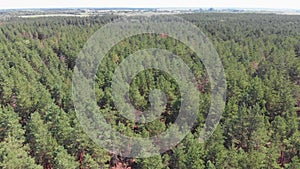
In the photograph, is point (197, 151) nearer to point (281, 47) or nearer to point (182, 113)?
point (182, 113)

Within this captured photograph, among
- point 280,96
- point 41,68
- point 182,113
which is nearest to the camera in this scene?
point 182,113

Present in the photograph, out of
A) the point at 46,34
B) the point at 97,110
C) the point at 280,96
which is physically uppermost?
the point at 46,34

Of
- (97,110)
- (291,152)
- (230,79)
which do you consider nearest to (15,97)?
(97,110)

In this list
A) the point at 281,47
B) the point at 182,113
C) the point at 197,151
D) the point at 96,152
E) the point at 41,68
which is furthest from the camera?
the point at 281,47

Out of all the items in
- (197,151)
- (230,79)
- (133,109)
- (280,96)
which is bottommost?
(197,151)

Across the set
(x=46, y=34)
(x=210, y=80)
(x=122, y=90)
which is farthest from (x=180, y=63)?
(x=46, y=34)

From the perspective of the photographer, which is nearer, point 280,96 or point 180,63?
point 280,96

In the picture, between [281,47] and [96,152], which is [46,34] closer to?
[281,47]

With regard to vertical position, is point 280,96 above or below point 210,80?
below

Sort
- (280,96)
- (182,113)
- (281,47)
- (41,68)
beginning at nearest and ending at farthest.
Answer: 1. (182,113)
2. (280,96)
3. (41,68)
4. (281,47)
